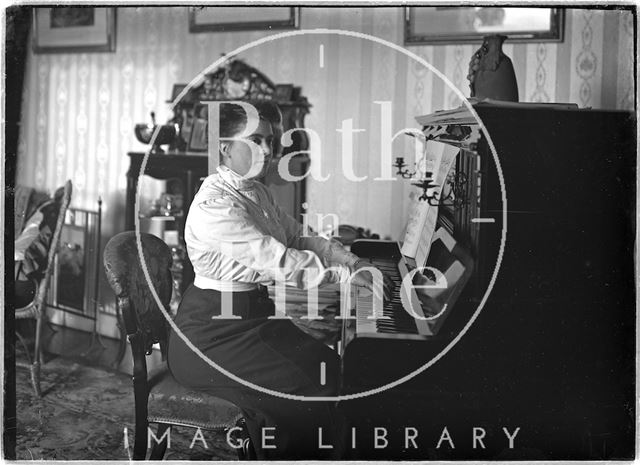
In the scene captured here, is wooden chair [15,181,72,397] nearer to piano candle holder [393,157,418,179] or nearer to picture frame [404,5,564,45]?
piano candle holder [393,157,418,179]

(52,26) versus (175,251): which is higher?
(52,26)

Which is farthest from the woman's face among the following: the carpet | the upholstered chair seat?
the carpet

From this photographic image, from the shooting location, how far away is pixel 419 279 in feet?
7.66


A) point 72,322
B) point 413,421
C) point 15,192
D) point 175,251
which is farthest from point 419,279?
point 15,192

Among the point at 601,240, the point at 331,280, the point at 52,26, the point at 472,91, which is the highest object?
the point at 52,26

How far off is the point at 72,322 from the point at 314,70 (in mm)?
1260

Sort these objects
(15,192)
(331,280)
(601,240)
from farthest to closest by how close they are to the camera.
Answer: (15,192) < (331,280) < (601,240)

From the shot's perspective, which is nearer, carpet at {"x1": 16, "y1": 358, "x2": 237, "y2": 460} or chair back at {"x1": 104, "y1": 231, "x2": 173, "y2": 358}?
chair back at {"x1": 104, "y1": 231, "x2": 173, "y2": 358}

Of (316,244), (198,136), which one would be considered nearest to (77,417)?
(316,244)

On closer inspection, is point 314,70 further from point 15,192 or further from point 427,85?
point 15,192

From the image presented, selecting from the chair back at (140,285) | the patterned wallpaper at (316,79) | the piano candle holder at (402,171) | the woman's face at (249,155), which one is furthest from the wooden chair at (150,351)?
the piano candle holder at (402,171)

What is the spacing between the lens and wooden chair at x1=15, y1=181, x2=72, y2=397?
261cm

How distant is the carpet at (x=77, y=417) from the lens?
2.55m

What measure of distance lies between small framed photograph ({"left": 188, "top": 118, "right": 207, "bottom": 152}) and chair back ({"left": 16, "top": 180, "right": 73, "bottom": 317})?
531mm
